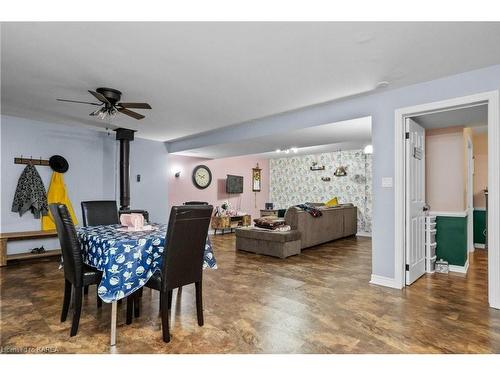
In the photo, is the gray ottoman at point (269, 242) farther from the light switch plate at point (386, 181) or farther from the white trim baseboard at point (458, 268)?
the white trim baseboard at point (458, 268)

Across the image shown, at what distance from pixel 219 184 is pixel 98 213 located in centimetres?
487

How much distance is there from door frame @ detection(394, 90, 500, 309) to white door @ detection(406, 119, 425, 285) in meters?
0.10

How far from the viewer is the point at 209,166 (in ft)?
25.6

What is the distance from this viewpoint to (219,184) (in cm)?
807

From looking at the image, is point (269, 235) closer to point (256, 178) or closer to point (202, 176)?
point (202, 176)

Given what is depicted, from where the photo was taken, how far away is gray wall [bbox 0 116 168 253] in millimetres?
4508

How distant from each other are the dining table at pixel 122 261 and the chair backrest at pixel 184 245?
0.29 feet

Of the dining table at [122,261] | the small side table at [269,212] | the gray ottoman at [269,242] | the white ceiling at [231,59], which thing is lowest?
the gray ottoman at [269,242]

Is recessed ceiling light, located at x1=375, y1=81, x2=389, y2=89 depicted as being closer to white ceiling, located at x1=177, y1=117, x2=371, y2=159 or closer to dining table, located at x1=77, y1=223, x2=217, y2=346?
white ceiling, located at x1=177, y1=117, x2=371, y2=159

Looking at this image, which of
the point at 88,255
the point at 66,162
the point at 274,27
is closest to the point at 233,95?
the point at 274,27

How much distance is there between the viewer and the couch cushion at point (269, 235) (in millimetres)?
4617

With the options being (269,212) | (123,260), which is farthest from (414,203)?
(269,212)

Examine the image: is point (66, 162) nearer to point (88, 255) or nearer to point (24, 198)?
point (24, 198)

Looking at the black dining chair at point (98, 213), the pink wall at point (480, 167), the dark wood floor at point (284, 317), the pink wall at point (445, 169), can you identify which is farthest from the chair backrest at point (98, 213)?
the pink wall at point (480, 167)
